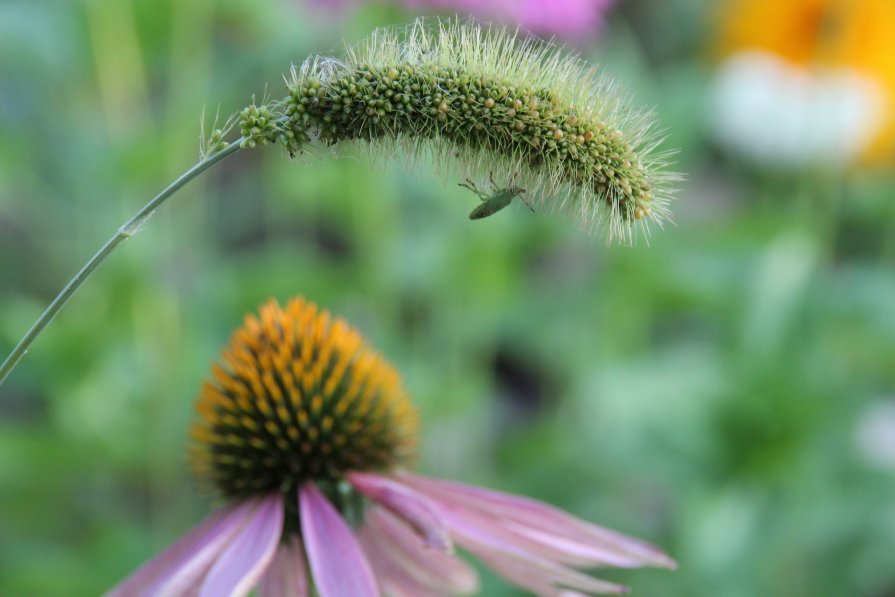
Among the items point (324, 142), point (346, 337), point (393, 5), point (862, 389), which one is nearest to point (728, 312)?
point (862, 389)

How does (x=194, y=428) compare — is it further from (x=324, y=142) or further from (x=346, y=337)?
(x=324, y=142)

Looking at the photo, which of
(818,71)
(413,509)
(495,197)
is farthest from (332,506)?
(818,71)

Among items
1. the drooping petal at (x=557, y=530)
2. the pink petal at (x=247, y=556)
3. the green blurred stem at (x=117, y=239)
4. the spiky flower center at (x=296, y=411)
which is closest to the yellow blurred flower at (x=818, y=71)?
the spiky flower center at (x=296, y=411)

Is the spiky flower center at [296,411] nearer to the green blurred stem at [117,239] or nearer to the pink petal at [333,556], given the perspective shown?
the pink petal at [333,556]

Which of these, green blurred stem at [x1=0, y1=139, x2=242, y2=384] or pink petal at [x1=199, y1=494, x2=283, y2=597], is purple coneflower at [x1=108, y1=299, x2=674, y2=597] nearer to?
pink petal at [x1=199, y1=494, x2=283, y2=597]

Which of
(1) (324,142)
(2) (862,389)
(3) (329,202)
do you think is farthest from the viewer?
(3) (329,202)

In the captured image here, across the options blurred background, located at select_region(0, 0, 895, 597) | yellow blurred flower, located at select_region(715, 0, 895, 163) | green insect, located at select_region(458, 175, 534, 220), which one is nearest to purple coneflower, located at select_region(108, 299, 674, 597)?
green insect, located at select_region(458, 175, 534, 220)
